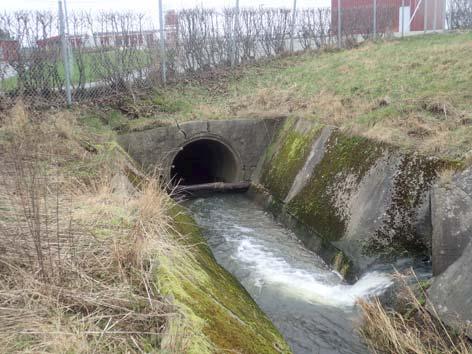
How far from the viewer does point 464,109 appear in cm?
919

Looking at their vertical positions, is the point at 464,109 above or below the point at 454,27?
below

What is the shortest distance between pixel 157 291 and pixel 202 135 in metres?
9.55

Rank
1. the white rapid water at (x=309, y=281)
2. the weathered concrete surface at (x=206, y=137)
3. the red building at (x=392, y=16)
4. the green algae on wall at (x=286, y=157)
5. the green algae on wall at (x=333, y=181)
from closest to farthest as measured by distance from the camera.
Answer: the white rapid water at (x=309, y=281) → the green algae on wall at (x=333, y=181) → the green algae on wall at (x=286, y=157) → the weathered concrete surface at (x=206, y=137) → the red building at (x=392, y=16)

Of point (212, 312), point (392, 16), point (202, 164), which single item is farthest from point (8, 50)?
point (392, 16)

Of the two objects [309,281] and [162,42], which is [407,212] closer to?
[309,281]

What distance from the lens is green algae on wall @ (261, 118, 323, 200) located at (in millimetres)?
11359

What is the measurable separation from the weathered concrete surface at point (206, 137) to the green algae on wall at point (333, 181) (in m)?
3.62

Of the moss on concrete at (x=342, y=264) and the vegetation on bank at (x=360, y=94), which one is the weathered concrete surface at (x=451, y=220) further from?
the moss on concrete at (x=342, y=264)

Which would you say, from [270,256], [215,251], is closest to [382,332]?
[270,256]

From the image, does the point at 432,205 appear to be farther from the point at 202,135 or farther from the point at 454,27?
the point at 454,27

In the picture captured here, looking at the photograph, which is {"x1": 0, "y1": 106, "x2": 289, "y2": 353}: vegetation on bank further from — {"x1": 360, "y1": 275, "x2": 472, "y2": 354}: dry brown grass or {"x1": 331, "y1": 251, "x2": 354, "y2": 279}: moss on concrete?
{"x1": 331, "y1": 251, "x2": 354, "y2": 279}: moss on concrete

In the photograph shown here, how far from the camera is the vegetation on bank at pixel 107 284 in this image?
3.68 m

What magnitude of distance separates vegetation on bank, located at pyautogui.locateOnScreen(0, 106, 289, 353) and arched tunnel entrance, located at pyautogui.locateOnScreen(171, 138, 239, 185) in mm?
8543

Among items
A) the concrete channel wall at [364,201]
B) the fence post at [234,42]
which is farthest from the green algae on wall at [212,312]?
the fence post at [234,42]
